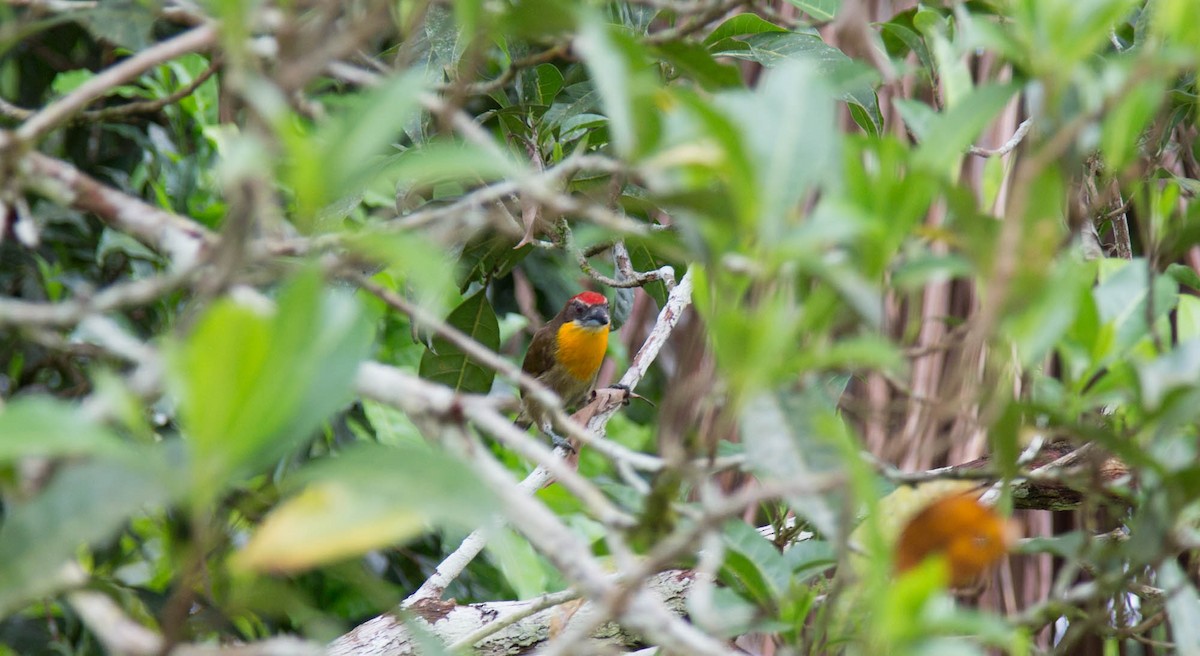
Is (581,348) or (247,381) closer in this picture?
(247,381)

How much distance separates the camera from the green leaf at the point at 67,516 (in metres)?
0.82

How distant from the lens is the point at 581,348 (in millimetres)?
4547

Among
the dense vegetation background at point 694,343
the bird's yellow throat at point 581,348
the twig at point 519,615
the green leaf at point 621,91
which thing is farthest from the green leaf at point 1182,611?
the bird's yellow throat at point 581,348

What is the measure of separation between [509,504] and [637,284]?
1630 mm

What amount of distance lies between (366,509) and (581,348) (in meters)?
3.73

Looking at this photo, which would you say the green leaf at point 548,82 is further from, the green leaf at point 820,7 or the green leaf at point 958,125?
the green leaf at point 958,125

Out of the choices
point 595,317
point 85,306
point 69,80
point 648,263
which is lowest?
point 595,317

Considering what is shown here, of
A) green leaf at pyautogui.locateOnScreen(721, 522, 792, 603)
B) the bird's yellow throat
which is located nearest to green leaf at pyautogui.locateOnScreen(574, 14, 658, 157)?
green leaf at pyautogui.locateOnScreen(721, 522, 792, 603)

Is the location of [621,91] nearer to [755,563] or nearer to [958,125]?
[958,125]

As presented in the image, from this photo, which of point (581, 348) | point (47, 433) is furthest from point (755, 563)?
point (581, 348)

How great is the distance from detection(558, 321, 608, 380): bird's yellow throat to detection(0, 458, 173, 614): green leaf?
363 cm

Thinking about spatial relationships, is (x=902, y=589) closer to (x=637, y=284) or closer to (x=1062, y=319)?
(x=1062, y=319)

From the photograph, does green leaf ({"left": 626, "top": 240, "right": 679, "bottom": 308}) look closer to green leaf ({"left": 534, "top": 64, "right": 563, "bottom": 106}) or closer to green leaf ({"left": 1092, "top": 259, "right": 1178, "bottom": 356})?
green leaf ({"left": 534, "top": 64, "right": 563, "bottom": 106})

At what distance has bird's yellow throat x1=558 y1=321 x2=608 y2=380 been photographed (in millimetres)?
4516
